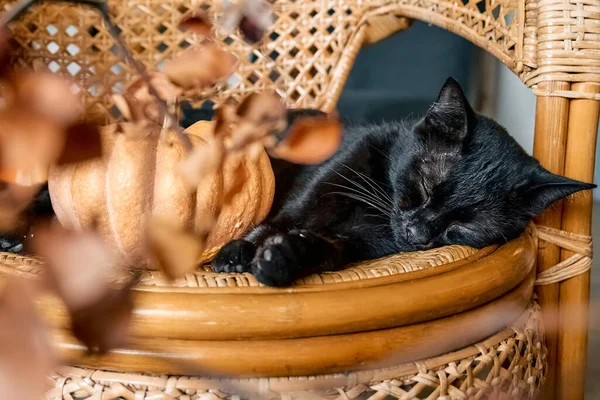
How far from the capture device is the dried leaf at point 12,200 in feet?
0.69

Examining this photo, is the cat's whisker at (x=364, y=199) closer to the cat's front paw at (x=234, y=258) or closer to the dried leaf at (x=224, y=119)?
the cat's front paw at (x=234, y=258)

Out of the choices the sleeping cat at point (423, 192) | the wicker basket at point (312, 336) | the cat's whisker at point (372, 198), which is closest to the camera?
the wicker basket at point (312, 336)

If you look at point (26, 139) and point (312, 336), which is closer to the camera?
point (26, 139)

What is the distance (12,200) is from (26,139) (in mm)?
47

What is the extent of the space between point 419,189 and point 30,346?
2.57 feet

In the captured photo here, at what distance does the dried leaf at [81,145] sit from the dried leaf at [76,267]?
29mm

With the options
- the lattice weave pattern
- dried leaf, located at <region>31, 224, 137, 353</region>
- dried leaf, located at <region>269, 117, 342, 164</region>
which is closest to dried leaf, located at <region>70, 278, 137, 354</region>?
dried leaf, located at <region>31, 224, 137, 353</region>

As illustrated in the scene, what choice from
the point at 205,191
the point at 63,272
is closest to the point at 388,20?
the point at 205,191

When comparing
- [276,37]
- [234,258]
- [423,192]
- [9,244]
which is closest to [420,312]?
[234,258]

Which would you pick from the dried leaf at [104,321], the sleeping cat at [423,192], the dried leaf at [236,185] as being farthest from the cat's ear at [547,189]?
the dried leaf at [104,321]

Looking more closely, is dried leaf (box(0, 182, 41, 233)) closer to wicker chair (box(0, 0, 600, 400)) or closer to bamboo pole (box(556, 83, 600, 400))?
wicker chair (box(0, 0, 600, 400))

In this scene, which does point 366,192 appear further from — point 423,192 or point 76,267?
point 76,267

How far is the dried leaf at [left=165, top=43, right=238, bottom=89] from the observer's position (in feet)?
0.79

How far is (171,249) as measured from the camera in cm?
20
